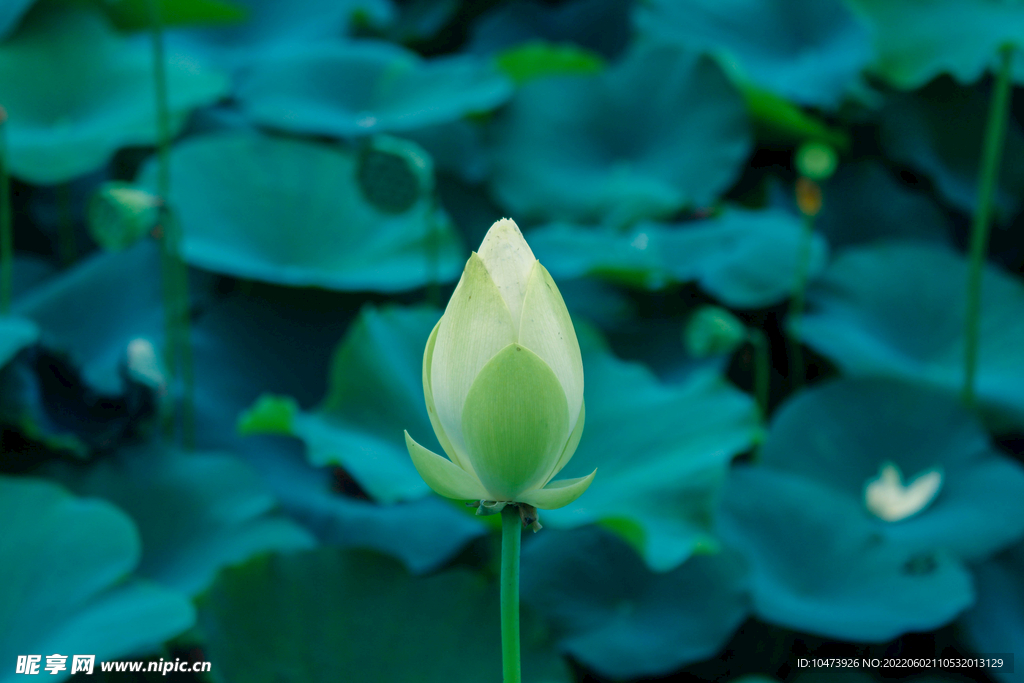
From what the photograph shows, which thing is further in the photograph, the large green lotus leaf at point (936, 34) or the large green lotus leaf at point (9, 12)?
the large green lotus leaf at point (9, 12)

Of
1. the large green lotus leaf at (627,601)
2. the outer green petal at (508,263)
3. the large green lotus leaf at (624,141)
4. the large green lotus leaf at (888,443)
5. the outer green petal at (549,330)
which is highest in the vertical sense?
the outer green petal at (508,263)

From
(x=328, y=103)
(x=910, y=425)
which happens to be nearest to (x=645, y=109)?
(x=328, y=103)

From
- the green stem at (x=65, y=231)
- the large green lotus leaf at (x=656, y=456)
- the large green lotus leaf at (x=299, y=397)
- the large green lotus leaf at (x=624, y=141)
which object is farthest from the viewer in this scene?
the large green lotus leaf at (x=624, y=141)

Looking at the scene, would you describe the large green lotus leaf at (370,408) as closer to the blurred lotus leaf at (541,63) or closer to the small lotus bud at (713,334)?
the small lotus bud at (713,334)

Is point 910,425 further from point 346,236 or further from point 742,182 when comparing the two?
point 346,236

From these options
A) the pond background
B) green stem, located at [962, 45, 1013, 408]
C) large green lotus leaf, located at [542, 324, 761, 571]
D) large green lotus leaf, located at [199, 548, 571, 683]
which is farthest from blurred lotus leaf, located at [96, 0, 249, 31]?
green stem, located at [962, 45, 1013, 408]

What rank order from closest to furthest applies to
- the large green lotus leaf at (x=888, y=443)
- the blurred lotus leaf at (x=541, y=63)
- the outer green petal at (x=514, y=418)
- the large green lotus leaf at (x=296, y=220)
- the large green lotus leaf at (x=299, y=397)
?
the outer green petal at (x=514, y=418), the large green lotus leaf at (x=299, y=397), the large green lotus leaf at (x=888, y=443), the large green lotus leaf at (x=296, y=220), the blurred lotus leaf at (x=541, y=63)

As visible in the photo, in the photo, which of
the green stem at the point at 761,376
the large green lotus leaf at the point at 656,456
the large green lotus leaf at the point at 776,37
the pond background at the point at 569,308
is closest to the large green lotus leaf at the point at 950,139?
the pond background at the point at 569,308

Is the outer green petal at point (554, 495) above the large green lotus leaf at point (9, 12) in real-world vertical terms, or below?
below
